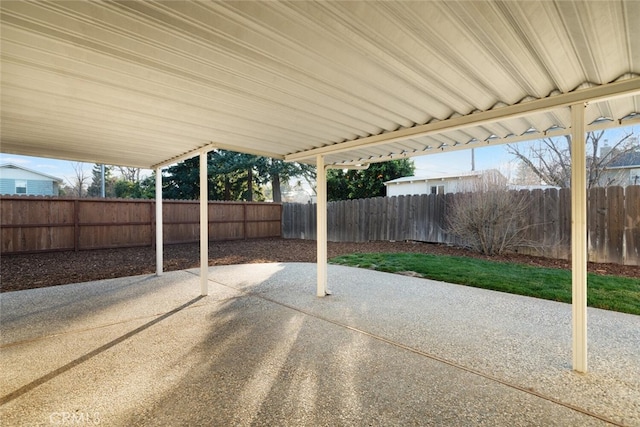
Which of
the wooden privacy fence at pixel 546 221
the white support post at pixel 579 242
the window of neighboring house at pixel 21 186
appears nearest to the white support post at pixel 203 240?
the white support post at pixel 579 242

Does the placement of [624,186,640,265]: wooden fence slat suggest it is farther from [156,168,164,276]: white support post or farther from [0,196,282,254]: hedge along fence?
[0,196,282,254]: hedge along fence

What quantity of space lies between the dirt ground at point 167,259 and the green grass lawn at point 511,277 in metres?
0.71

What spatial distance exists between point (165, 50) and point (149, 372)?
93.1 inches

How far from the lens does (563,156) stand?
467 inches

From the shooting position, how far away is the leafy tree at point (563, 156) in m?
10.7

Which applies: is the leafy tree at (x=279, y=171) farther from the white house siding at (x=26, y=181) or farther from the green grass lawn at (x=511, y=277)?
the white house siding at (x=26, y=181)

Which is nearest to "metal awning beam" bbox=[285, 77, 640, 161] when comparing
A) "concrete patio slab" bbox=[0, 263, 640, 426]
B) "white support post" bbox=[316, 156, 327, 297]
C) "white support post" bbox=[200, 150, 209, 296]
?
"white support post" bbox=[316, 156, 327, 297]

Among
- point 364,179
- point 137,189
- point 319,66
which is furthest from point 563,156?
point 137,189

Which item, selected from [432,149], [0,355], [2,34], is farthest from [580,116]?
[0,355]

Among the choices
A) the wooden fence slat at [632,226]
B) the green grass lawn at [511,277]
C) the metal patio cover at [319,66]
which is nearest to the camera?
the metal patio cover at [319,66]

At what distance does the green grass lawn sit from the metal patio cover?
2416 mm

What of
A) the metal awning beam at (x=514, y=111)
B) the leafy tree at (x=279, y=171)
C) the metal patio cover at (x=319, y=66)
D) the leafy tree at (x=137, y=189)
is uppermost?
the leafy tree at (x=279, y=171)

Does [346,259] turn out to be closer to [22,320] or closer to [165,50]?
[22,320]

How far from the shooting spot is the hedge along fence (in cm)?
745
